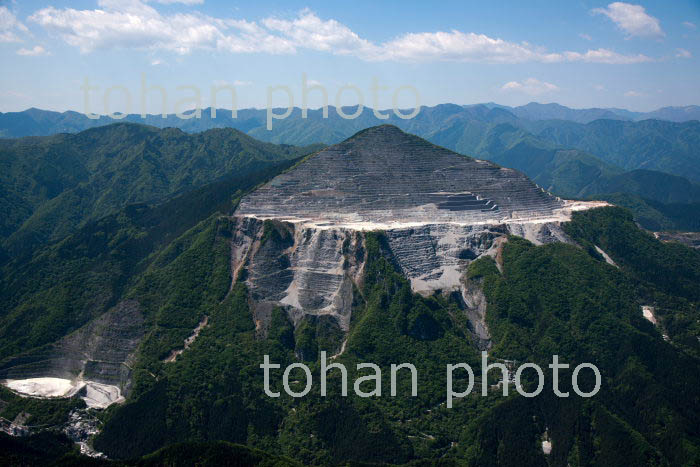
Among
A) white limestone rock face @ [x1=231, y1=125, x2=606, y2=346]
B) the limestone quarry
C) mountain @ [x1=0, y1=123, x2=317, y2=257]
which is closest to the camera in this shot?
A: the limestone quarry

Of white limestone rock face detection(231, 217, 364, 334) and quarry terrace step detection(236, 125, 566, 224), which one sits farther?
quarry terrace step detection(236, 125, 566, 224)

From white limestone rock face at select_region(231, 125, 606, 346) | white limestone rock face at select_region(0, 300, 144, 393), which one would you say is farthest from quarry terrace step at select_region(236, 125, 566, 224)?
white limestone rock face at select_region(0, 300, 144, 393)

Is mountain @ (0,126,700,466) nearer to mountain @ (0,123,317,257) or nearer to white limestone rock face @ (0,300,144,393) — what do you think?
white limestone rock face @ (0,300,144,393)

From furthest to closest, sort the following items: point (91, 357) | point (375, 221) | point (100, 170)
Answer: point (100, 170), point (375, 221), point (91, 357)

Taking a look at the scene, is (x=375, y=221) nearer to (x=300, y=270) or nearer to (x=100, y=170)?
(x=300, y=270)

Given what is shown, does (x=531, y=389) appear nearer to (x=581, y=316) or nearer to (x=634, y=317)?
(x=581, y=316)

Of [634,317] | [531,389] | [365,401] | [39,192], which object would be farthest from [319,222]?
[39,192]

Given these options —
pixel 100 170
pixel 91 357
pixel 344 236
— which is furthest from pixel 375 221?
pixel 100 170
